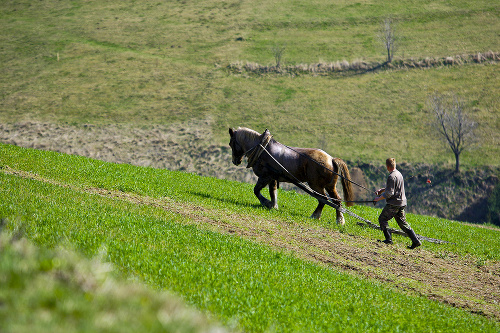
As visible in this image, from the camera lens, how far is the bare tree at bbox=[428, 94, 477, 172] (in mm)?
48688

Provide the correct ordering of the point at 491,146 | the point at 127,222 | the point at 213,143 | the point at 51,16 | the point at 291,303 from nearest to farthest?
1. the point at 291,303
2. the point at 127,222
3. the point at 491,146
4. the point at 213,143
5. the point at 51,16

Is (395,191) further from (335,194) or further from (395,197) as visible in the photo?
(335,194)

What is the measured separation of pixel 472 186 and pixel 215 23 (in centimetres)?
6143

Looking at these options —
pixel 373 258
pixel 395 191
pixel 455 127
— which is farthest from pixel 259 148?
pixel 455 127

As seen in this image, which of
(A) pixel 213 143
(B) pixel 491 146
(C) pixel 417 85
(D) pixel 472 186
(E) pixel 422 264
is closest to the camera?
(E) pixel 422 264

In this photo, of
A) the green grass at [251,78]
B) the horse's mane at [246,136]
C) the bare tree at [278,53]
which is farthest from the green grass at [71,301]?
the bare tree at [278,53]

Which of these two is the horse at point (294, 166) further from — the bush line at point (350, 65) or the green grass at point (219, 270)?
the bush line at point (350, 65)

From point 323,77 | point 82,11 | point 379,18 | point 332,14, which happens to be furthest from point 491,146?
point 82,11

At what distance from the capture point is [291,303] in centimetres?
746

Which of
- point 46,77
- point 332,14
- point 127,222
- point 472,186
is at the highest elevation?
point 332,14

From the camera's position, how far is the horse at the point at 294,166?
1633 cm

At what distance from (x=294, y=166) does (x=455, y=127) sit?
3958cm

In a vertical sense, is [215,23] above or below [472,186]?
above

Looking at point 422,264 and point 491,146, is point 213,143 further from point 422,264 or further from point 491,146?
point 422,264
